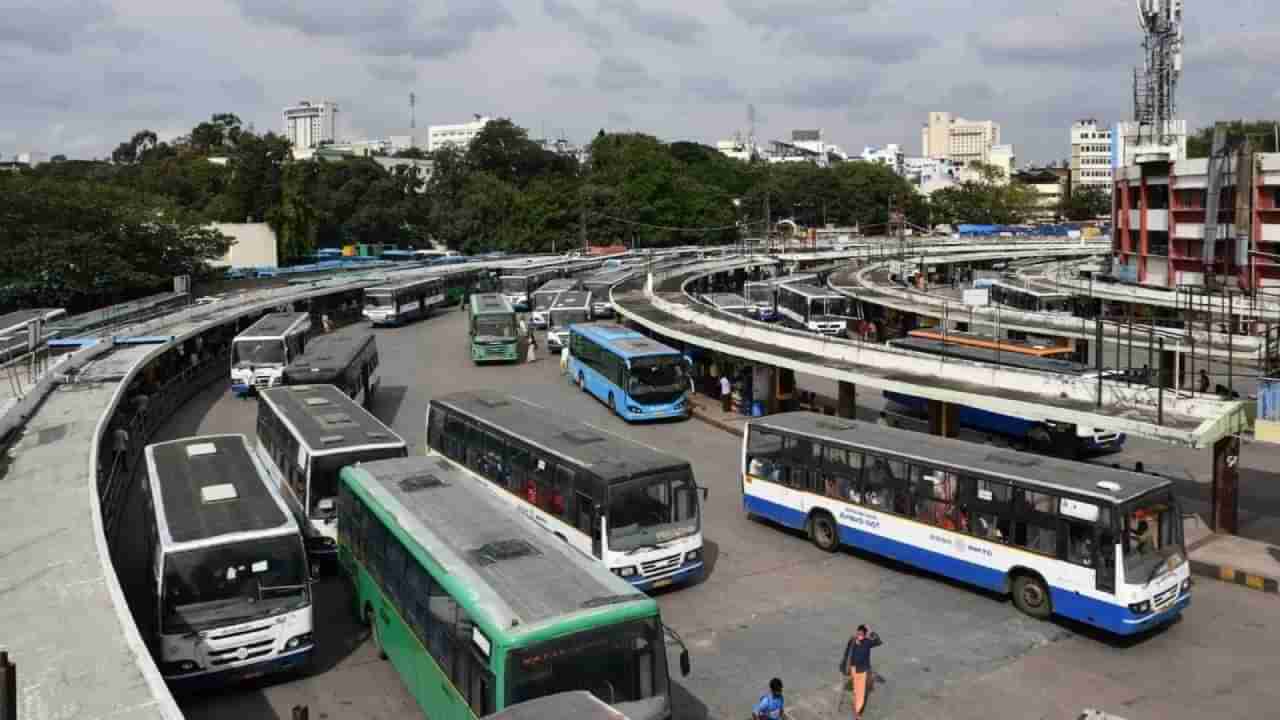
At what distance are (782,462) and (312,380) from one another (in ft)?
41.1

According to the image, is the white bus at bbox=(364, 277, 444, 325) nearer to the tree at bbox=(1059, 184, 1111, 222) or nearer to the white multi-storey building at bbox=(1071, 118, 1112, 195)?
the tree at bbox=(1059, 184, 1111, 222)

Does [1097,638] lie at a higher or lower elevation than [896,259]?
lower

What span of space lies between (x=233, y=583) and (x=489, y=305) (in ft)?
93.4

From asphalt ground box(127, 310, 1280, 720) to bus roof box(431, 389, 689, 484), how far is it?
1.90 metres

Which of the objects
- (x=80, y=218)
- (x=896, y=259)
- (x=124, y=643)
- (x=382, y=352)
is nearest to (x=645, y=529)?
(x=124, y=643)

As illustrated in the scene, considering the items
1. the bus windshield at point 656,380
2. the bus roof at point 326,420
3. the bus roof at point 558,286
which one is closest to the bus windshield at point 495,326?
the bus windshield at point 656,380

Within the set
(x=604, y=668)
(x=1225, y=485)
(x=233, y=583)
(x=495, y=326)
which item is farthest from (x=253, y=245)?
(x=604, y=668)

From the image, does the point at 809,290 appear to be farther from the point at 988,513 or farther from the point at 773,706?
the point at 773,706

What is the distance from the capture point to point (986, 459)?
14875 millimetres

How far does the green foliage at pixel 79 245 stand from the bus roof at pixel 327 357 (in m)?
19.3

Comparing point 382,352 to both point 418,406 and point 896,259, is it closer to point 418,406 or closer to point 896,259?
point 418,406

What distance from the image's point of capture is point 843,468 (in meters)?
16.5

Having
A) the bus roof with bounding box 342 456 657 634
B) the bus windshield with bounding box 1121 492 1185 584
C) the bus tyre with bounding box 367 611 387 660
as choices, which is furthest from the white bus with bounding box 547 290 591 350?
the bus windshield with bounding box 1121 492 1185 584

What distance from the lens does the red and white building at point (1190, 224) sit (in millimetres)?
38031
